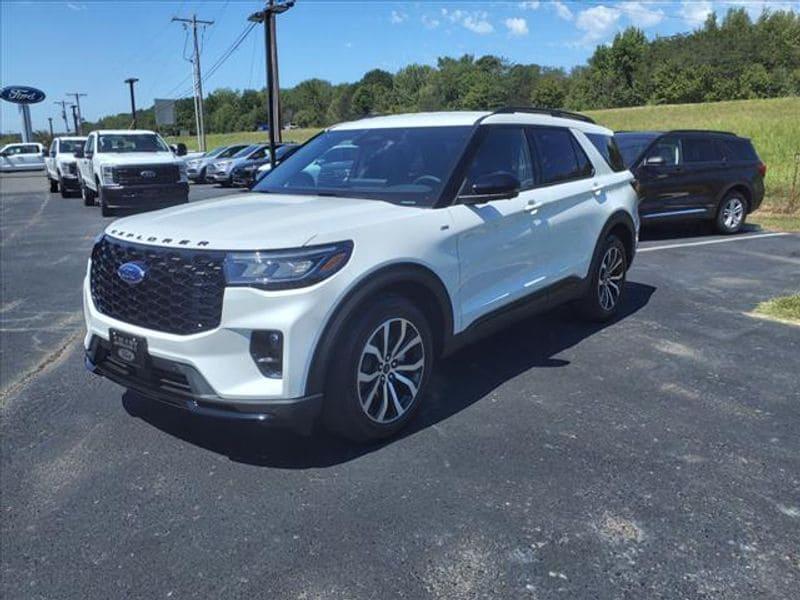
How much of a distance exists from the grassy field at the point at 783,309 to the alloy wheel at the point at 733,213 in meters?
5.16

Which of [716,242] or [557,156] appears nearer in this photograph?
[557,156]

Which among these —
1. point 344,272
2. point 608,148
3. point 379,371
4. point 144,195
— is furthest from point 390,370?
point 144,195

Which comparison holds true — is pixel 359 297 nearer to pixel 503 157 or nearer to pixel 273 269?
pixel 273 269

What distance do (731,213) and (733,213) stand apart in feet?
0.19

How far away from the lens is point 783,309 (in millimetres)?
6477

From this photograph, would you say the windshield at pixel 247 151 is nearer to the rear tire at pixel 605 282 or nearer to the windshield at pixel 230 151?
the windshield at pixel 230 151

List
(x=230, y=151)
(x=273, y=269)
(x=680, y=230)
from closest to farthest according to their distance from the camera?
(x=273, y=269) < (x=680, y=230) < (x=230, y=151)

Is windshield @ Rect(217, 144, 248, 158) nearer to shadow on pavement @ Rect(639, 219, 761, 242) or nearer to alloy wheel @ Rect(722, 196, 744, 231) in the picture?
shadow on pavement @ Rect(639, 219, 761, 242)

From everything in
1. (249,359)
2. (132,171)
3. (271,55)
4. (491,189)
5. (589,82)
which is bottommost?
(249,359)

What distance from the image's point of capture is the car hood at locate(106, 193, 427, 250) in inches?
130

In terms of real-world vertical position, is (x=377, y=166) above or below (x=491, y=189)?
above

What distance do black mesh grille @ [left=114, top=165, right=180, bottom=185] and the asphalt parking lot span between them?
11.1 meters

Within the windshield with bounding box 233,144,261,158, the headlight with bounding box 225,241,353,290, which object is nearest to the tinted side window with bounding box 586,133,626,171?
the headlight with bounding box 225,241,353,290

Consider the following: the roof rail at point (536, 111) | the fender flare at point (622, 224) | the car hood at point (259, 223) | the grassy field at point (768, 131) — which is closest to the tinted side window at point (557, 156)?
the roof rail at point (536, 111)
